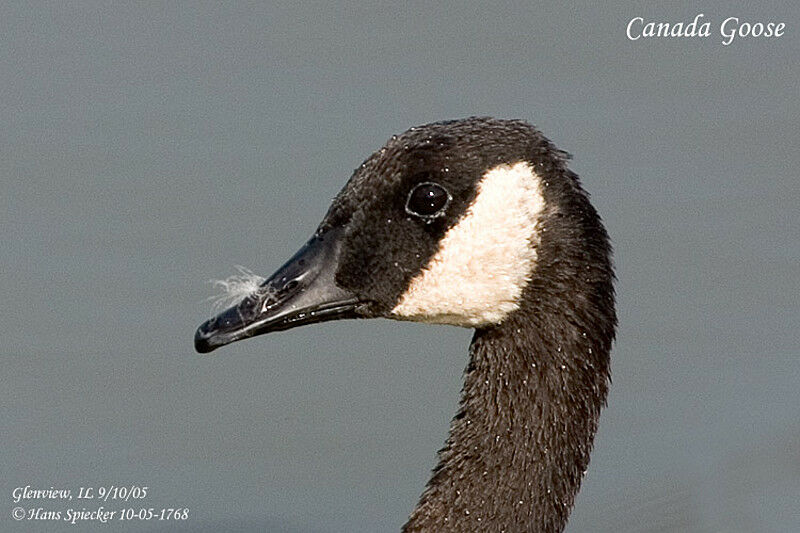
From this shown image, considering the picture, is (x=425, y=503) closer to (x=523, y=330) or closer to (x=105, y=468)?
(x=523, y=330)

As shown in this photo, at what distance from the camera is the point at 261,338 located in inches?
312

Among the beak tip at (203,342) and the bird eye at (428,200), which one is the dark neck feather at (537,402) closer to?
the bird eye at (428,200)

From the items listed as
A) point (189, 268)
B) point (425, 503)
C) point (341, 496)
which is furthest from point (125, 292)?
point (425, 503)

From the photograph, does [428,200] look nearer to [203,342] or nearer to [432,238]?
[432,238]

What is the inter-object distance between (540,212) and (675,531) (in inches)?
116

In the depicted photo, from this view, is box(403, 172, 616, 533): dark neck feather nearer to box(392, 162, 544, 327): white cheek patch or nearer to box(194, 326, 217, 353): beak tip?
box(392, 162, 544, 327): white cheek patch

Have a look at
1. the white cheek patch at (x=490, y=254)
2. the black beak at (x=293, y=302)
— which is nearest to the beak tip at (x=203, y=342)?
the black beak at (x=293, y=302)

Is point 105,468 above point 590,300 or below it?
above

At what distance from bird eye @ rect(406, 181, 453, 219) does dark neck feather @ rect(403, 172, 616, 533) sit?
0.34 m

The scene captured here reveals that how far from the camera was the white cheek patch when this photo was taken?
509 cm

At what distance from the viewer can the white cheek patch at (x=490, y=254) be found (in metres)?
5.09

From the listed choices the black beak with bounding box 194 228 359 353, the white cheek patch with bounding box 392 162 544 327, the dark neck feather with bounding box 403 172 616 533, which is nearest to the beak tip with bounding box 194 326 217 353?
the black beak with bounding box 194 228 359 353

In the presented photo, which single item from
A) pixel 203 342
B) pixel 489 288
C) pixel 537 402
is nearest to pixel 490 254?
pixel 489 288

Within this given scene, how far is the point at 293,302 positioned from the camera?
5.24m
